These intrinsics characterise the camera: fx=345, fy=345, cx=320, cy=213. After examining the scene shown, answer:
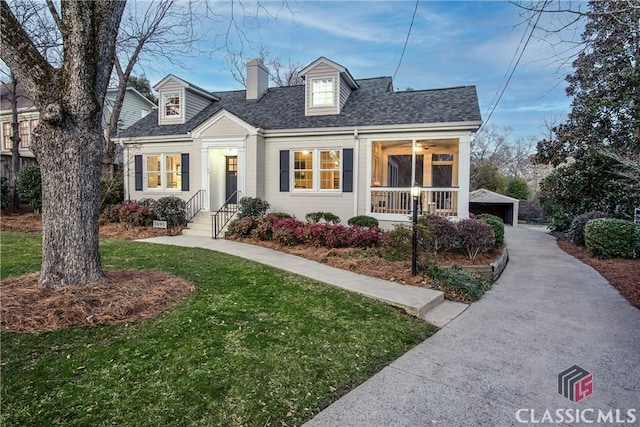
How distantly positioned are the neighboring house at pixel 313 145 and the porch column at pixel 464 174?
28 mm

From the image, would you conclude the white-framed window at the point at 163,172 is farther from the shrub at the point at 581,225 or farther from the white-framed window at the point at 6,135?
the shrub at the point at 581,225

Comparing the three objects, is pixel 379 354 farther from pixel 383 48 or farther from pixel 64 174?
pixel 383 48

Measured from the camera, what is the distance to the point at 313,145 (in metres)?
11.8

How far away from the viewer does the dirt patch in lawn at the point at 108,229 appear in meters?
10.5

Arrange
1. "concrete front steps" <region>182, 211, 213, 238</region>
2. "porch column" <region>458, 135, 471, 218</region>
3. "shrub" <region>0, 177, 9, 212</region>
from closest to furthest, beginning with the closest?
"porch column" <region>458, 135, 471, 218</region> → "concrete front steps" <region>182, 211, 213, 238</region> → "shrub" <region>0, 177, 9, 212</region>

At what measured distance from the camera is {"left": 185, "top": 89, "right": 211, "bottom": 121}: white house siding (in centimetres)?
1413

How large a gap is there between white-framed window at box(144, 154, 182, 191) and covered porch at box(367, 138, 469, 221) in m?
7.55

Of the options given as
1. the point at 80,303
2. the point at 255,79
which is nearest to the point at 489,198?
the point at 255,79

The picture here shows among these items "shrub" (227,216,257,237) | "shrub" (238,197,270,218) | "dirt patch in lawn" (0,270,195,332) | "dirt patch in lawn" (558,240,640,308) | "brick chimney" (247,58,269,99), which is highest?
"brick chimney" (247,58,269,99)

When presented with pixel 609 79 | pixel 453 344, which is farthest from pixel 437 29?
pixel 453 344

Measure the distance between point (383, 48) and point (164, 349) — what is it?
11929 mm

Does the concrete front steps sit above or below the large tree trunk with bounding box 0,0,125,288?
below

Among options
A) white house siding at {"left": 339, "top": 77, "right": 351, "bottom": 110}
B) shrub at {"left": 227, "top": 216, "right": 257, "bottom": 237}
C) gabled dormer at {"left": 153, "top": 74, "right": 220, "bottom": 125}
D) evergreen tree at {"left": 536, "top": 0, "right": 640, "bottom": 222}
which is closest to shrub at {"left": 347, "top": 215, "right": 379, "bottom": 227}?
shrub at {"left": 227, "top": 216, "right": 257, "bottom": 237}

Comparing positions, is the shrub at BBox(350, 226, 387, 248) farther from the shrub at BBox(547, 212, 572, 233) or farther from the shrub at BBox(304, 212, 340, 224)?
the shrub at BBox(547, 212, 572, 233)
